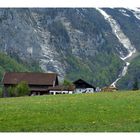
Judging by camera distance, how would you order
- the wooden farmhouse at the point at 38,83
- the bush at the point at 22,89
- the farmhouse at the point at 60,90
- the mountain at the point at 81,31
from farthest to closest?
the farmhouse at the point at 60,90, the wooden farmhouse at the point at 38,83, the bush at the point at 22,89, the mountain at the point at 81,31

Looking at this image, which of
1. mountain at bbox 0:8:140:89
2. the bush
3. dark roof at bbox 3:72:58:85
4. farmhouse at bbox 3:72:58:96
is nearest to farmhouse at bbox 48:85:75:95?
farmhouse at bbox 3:72:58:96

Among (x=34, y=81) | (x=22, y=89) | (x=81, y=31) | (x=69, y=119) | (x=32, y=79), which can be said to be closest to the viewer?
(x=69, y=119)

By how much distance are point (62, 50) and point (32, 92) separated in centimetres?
14546

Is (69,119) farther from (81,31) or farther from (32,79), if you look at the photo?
(81,31)

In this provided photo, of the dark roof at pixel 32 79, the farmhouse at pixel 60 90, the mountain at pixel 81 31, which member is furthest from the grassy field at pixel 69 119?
the farmhouse at pixel 60 90

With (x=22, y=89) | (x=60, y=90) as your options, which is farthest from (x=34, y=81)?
(x=60, y=90)

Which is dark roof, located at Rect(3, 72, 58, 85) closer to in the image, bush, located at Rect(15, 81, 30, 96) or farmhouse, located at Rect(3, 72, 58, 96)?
farmhouse, located at Rect(3, 72, 58, 96)

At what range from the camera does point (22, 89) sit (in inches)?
1658

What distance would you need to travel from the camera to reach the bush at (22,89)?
136ft

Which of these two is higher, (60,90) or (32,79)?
(32,79)

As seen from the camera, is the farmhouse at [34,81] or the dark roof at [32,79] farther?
the dark roof at [32,79]

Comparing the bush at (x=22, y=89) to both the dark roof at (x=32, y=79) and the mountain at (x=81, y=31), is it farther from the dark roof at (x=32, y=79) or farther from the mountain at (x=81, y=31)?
the mountain at (x=81, y=31)
